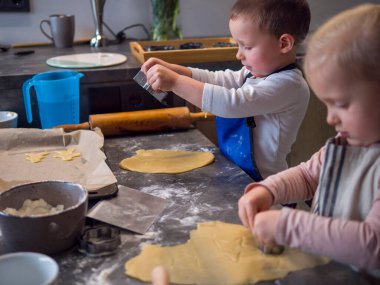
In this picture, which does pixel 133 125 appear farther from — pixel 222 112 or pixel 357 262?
pixel 357 262

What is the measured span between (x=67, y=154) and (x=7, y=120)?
26 cm

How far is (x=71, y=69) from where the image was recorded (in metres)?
1.67

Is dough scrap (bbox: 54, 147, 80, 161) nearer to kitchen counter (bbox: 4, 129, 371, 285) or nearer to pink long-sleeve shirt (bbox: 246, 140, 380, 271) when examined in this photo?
kitchen counter (bbox: 4, 129, 371, 285)

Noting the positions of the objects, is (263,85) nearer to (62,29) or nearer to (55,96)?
(55,96)

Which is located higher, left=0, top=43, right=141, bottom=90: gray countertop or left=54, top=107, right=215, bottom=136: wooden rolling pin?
left=0, top=43, right=141, bottom=90: gray countertop

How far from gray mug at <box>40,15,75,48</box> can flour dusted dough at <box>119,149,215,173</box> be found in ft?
2.96

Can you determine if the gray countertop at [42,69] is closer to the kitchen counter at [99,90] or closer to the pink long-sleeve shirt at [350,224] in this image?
Answer: the kitchen counter at [99,90]

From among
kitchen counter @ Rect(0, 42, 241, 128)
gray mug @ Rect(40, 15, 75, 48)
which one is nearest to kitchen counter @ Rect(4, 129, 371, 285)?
kitchen counter @ Rect(0, 42, 241, 128)

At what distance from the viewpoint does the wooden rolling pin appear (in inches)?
57.1

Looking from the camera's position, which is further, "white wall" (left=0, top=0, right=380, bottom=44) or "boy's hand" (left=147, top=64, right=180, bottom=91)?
"white wall" (left=0, top=0, right=380, bottom=44)

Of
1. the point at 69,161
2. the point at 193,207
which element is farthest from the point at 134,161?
the point at 193,207

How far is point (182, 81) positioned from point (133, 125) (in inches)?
11.9

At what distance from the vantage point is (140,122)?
147 centimetres

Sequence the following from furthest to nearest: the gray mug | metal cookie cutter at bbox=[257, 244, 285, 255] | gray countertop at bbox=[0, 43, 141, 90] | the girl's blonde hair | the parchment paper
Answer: the gray mug, gray countertop at bbox=[0, 43, 141, 90], the parchment paper, metal cookie cutter at bbox=[257, 244, 285, 255], the girl's blonde hair
